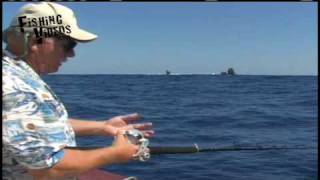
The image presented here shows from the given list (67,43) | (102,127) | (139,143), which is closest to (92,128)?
(102,127)

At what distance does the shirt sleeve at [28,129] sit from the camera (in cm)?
244

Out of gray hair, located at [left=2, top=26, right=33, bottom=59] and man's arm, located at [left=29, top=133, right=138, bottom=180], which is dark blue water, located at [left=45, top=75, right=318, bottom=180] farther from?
gray hair, located at [left=2, top=26, right=33, bottom=59]

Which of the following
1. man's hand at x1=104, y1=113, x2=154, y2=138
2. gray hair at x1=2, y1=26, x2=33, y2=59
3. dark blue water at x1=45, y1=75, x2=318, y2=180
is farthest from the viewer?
dark blue water at x1=45, y1=75, x2=318, y2=180

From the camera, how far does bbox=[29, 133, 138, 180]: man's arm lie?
99.7 inches

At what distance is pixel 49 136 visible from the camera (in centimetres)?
250

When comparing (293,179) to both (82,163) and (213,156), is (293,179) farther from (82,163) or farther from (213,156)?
(82,163)

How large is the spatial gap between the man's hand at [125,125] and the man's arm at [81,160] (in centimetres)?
59

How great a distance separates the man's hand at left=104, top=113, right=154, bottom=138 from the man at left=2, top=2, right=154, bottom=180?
576 millimetres

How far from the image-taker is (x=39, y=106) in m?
2.52

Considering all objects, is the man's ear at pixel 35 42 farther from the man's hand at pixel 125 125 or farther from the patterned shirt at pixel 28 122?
the man's hand at pixel 125 125

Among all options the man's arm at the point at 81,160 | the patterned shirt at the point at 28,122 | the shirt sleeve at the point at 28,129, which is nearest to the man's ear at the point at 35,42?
the patterned shirt at the point at 28,122

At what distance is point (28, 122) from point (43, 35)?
0.44 meters

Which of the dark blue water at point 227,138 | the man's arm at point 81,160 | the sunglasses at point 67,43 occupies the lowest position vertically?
the dark blue water at point 227,138

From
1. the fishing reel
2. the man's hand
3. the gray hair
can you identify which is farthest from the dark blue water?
the gray hair
